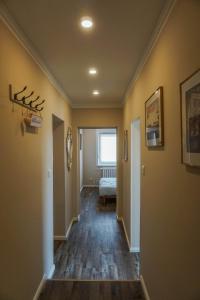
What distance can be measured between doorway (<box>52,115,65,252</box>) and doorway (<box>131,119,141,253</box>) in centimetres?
130

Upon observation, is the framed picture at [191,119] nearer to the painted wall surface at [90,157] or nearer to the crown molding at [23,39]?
the crown molding at [23,39]

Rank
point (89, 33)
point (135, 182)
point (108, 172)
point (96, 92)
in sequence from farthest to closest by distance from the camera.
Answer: point (108, 172) < point (96, 92) < point (135, 182) < point (89, 33)

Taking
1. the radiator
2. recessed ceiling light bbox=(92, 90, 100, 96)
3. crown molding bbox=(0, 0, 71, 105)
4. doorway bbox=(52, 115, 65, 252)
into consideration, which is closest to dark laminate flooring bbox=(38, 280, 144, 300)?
doorway bbox=(52, 115, 65, 252)

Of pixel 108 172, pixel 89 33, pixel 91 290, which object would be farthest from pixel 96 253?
pixel 108 172

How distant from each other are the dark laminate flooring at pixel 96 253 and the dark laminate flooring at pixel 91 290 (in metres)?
0.26

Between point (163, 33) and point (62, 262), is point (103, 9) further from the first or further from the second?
point (62, 262)

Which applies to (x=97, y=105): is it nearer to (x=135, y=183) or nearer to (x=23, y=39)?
(x=135, y=183)

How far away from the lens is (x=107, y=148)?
394 inches

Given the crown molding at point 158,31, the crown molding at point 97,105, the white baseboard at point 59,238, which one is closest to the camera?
the crown molding at point 158,31

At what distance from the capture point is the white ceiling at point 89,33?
171 centimetres

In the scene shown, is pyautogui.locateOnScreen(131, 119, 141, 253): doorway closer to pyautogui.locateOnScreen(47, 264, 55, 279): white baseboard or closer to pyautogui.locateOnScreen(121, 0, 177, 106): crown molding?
pyautogui.locateOnScreen(121, 0, 177, 106): crown molding

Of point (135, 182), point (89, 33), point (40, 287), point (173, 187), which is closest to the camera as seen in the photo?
point (173, 187)

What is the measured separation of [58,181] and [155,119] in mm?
2797

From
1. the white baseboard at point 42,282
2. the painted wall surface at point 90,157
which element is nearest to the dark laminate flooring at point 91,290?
the white baseboard at point 42,282
